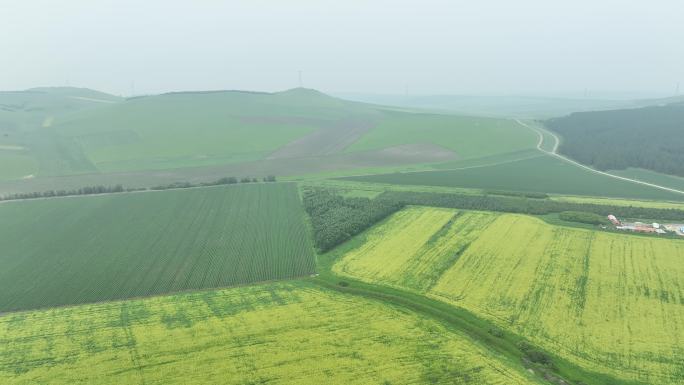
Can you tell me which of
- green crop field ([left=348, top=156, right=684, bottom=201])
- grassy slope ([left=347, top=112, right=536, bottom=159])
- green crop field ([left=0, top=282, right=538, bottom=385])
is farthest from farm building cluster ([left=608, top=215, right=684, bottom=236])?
grassy slope ([left=347, top=112, right=536, bottom=159])

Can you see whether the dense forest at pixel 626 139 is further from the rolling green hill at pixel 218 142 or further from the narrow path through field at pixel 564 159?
the rolling green hill at pixel 218 142

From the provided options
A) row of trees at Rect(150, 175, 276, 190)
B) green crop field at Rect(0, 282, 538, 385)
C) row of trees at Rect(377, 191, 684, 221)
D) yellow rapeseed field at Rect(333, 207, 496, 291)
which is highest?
row of trees at Rect(150, 175, 276, 190)

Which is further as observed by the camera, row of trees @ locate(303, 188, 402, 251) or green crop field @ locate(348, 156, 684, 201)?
green crop field @ locate(348, 156, 684, 201)

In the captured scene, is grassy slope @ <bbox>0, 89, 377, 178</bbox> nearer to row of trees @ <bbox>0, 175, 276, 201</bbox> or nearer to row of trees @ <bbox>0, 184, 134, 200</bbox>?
row of trees @ <bbox>0, 184, 134, 200</bbox>

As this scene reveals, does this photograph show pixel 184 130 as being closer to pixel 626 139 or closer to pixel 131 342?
pixel 131 342

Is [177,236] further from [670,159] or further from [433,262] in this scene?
[670,159]

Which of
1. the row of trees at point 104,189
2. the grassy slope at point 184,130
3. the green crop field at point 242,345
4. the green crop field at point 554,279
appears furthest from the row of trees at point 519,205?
the grassy slope at point 184,130

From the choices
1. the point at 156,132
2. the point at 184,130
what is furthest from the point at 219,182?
the point at 156,132

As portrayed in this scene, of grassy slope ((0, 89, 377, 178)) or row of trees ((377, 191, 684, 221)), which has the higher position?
grassy slope ((0, 89, 377, 178))
